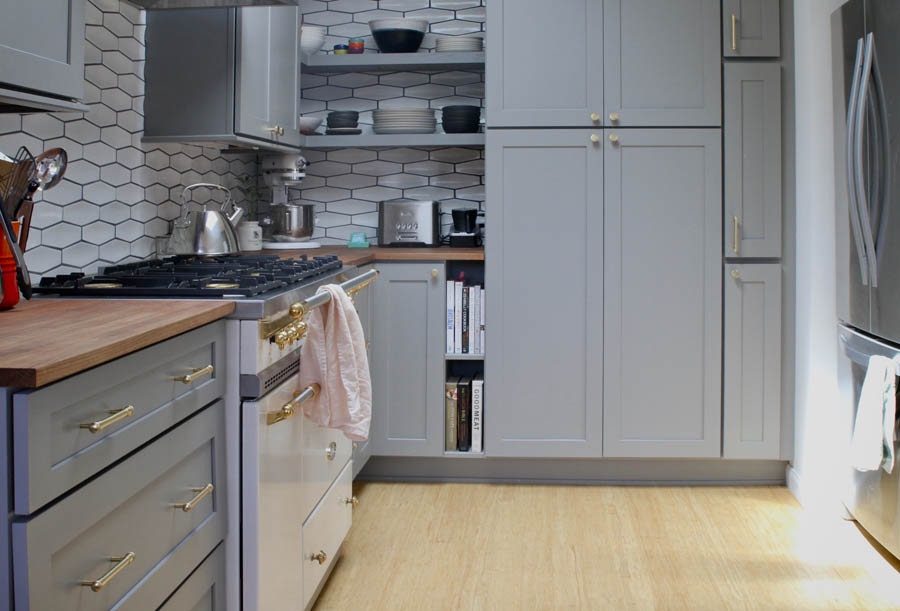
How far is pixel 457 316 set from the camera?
3.76 meters

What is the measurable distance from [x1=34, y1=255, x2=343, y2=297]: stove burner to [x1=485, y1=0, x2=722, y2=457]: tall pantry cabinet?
3.23 feet

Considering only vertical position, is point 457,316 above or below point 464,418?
above

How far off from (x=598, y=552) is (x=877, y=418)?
0.92 meters

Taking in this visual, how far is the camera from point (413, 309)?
3.75 metres

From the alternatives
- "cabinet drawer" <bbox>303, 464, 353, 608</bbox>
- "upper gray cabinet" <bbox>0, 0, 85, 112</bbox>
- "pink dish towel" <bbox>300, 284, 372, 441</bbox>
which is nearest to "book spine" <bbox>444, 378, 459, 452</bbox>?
"cabinet drawer" <bbox>303, 464, 353, 608</bbox>

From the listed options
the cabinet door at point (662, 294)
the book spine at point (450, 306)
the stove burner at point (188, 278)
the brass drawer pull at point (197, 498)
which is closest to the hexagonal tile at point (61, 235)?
the stove burner at point (188, 278)

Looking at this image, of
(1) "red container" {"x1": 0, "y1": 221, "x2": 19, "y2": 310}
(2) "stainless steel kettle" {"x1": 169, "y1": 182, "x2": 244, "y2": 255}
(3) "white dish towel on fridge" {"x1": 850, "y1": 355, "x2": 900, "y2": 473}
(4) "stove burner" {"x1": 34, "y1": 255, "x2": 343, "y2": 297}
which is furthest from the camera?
(2) "stainless steel kettle" {"x1": 169, "y1": 182, "x2": 244, "y2": 255}

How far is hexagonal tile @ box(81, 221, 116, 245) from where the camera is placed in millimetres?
2775

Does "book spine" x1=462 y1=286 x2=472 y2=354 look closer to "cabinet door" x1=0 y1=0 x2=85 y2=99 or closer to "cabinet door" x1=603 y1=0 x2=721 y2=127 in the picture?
"cabinet door" x1=603 y1=0 x2=721 y2=127

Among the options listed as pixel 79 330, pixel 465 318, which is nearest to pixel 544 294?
pixel 465 318

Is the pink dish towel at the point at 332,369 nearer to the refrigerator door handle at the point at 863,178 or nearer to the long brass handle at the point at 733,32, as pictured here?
the refrigerator door handle at the point at 863,178

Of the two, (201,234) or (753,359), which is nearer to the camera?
(201,234)

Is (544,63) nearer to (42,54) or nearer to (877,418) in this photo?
(877,418)

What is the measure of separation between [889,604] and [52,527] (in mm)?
2238
